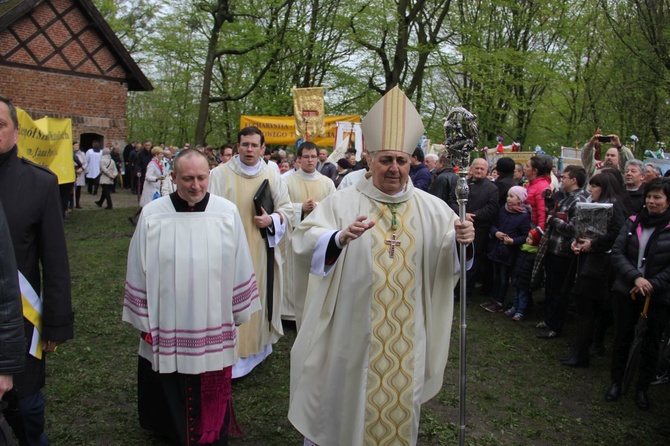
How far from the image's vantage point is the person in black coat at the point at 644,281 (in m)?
4.72

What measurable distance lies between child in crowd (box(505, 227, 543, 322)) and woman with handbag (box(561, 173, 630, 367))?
1331 mm

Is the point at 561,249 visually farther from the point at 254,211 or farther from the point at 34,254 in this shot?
the point at 34,254

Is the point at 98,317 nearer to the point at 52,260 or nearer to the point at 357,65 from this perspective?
the point at 52,260

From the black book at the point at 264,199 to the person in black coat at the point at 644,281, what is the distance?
3.16m

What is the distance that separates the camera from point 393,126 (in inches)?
134

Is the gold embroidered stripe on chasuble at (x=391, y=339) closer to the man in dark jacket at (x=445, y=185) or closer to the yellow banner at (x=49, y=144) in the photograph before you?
the man in dark jacket at (x=445, y=185)

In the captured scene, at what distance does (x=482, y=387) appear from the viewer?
5.39 meters

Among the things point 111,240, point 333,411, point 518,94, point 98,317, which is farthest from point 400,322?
point 518,94

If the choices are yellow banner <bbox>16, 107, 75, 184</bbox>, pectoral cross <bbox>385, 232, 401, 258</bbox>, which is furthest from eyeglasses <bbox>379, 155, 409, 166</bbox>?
yellow banner <bbox>16, 107, 75, 184</bbox>

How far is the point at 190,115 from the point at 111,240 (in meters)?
27.3

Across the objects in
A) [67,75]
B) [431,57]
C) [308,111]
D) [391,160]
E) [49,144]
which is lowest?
[391,160]

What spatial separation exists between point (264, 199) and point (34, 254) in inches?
98.6

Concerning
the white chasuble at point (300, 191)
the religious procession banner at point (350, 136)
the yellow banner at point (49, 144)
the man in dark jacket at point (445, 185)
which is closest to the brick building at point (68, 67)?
the yellow banner at point (49, 144)

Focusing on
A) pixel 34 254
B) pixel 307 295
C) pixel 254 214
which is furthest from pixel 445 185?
pixel 34 254
